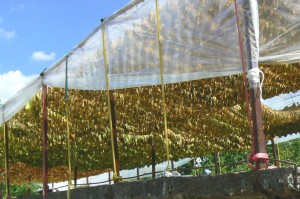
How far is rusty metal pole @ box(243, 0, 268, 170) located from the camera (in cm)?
358

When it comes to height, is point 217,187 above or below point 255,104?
below

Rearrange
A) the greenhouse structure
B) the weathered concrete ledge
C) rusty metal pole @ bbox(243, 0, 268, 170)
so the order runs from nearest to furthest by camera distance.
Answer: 1. the weathered concrete ledge
2. rusty metal pole @ bbox(243, 0, 268, 170)
3. the greenhouse structure

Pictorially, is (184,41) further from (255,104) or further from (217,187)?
(217,187)

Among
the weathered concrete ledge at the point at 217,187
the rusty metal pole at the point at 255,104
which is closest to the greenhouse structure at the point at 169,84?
the rusty metal pole at the point at 255,104

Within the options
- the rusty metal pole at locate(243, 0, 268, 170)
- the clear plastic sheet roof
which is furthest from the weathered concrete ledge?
the clear plastic sheet roof

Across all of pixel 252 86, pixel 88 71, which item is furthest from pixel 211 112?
pixel 252 86

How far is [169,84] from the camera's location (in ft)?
20.5

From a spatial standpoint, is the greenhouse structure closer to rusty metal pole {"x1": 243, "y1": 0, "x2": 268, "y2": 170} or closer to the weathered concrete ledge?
rusty metal pole {"x1": 243, "y1": 0, "x2": 268, "y2": 170}

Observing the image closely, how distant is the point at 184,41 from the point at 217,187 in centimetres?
166

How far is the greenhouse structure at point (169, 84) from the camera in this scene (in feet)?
14.0

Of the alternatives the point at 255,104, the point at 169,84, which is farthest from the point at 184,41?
the point at 169,84

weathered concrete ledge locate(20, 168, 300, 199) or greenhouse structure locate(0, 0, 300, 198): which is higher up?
greenhouse structure locate(0, 0, 300, 198)

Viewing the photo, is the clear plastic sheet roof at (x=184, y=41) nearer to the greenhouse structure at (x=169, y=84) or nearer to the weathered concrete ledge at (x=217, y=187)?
the greenhouse structure at (x=169, y=84)

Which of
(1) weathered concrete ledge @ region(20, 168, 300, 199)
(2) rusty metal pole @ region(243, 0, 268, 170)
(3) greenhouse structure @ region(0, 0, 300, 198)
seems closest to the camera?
(1) weathered concrete ledge @ region(20, 168, 300, 199)
